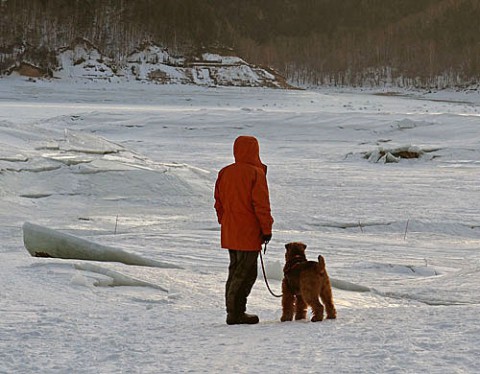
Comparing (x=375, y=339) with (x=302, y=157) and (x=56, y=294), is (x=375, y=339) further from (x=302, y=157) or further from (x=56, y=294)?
(x=302, y=157)

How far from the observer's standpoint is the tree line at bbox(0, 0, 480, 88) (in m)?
76.3

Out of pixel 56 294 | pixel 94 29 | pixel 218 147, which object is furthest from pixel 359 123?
pixel 94 29

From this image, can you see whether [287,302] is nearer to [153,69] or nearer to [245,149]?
[245,149]

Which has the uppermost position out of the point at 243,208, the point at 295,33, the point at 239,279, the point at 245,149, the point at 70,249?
the point at 295,33

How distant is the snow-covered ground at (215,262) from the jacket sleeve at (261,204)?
62cm

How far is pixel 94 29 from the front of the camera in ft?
255

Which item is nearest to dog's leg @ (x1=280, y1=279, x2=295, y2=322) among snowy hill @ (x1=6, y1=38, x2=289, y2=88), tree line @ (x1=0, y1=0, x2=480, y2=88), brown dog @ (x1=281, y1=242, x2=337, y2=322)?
brown dog @ (x1=281, y1=242, x2=337, y2=322)

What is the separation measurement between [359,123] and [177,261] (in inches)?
872

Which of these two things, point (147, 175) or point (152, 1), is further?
point (152, 1)

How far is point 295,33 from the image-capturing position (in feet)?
413

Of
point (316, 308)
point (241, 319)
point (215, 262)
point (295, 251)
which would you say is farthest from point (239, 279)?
point (215, 262)

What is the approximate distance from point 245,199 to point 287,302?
0.72 meters

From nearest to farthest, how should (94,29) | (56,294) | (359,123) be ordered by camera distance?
1. (56,294)
2. (359,123)
3. (94,29)

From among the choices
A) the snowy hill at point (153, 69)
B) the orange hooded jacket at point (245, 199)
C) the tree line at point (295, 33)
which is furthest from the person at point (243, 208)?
the tree line at point (295, 33)
